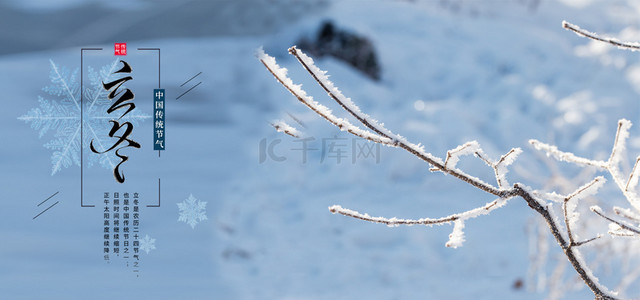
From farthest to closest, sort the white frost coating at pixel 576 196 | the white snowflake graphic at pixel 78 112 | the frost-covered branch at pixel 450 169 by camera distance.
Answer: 1. the white snowflake graphic at pixel 78 112
2. the white frost coating at pixel 576 196
3. the frost-covered branch at pixel 450 169

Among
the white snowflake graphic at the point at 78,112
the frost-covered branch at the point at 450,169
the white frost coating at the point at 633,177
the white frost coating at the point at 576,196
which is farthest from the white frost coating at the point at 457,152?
the white snowflake graphic at the point at 78,112

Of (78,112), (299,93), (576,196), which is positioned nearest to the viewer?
(299,93)

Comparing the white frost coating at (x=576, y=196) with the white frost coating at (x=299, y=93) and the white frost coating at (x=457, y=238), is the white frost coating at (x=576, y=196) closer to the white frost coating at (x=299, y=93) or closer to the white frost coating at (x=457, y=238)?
the white frost coating at (x=457, y=238)

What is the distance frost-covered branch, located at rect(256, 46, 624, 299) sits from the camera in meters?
0.53

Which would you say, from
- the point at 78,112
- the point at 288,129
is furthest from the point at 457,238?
the point at 78,112

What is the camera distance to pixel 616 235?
72cm

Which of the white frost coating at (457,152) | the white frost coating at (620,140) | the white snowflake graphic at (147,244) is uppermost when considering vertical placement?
the white snowflake graphic at (147,244)

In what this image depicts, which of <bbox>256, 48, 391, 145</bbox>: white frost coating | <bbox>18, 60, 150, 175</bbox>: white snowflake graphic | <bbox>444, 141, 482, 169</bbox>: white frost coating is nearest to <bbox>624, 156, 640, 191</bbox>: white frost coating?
<bbox>444, 141, 482, 169</bbox>: white frost coating

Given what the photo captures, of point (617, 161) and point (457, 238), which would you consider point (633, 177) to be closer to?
point (617, 161)

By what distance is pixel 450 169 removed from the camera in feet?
1.89

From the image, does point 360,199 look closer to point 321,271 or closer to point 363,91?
point 321,271

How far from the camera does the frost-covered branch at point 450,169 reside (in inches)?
21.0

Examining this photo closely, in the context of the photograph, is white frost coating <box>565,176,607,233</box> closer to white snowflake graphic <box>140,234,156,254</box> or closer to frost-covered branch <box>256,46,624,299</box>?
frost-covered branch <box>256,46,624,299</box>

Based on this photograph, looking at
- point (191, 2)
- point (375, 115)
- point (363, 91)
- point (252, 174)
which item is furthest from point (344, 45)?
point (252, 174)
